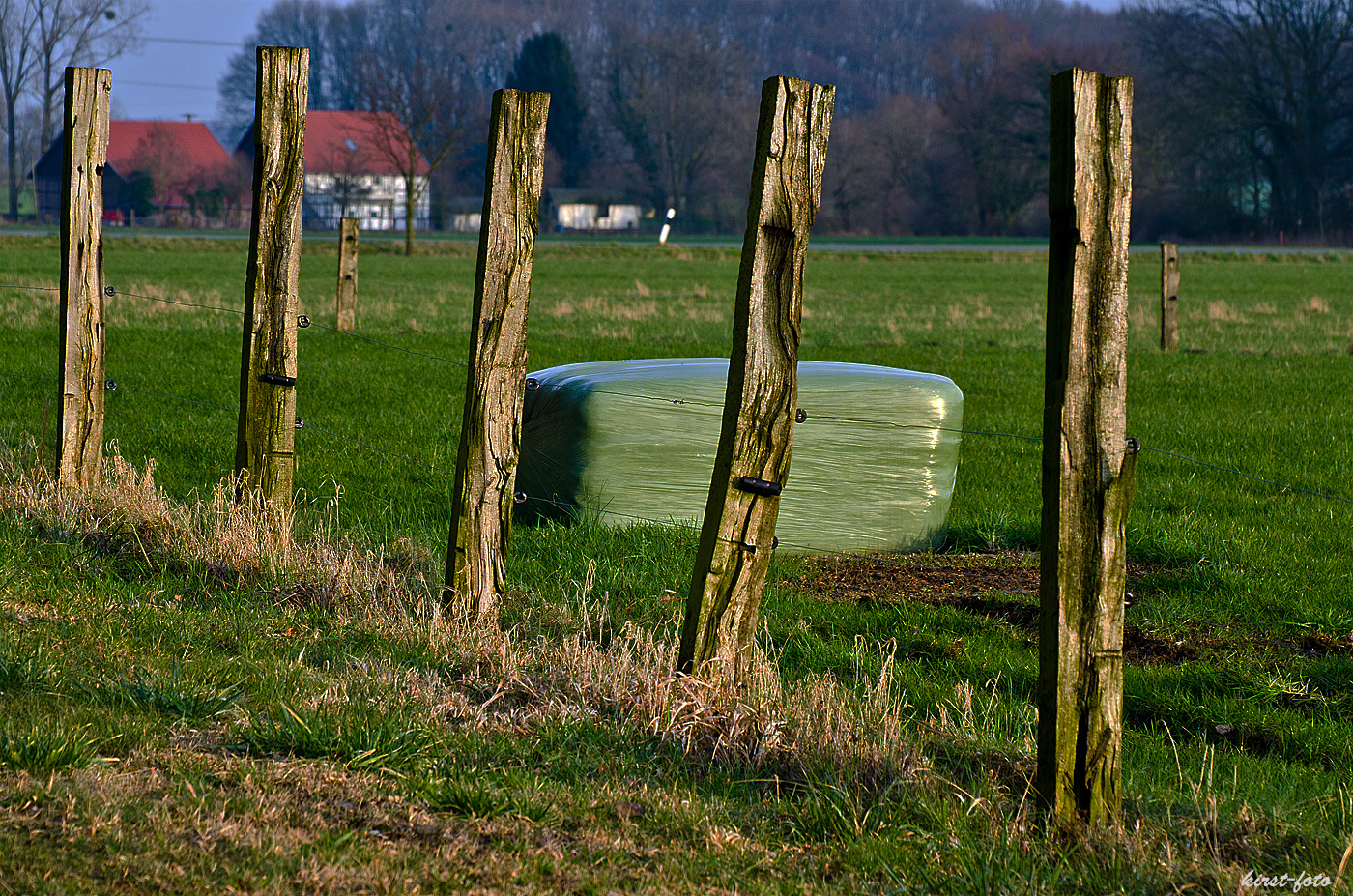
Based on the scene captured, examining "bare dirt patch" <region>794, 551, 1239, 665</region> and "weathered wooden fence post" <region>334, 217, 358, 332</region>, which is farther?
"weathered wooden fence post" <region>334, 217, 358, 332</region>

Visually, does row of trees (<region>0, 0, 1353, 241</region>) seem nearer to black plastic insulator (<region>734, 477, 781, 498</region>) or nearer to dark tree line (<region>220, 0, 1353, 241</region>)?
dark tree line (<region>220, 0, 1353, 241</region>)

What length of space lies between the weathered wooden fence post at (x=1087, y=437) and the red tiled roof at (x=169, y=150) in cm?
9814

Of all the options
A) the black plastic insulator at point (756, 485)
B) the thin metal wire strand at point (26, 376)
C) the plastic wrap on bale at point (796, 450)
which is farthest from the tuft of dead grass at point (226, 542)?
the thin metal wire strand at point (26, 376)

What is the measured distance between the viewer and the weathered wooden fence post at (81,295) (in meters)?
6.46

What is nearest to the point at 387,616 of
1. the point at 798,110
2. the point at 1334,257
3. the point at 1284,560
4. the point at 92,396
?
the point at 798,110

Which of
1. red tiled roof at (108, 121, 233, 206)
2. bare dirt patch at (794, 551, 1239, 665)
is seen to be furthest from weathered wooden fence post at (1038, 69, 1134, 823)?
red tiled roof at (108, 121, 233, 206)

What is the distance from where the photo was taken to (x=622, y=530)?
6363 mm

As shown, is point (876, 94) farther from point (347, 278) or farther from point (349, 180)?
point (347, 278)

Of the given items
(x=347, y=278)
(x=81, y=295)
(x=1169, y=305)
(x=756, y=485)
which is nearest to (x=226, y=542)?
(x=81, y=295)

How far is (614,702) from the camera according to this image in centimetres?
385

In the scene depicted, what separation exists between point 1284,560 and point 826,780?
3918 millimetres

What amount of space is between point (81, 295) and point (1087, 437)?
544cm

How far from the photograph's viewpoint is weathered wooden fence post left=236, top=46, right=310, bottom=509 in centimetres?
564

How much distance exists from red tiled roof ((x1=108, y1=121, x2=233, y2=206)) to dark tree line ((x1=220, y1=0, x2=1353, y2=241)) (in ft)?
47.8
